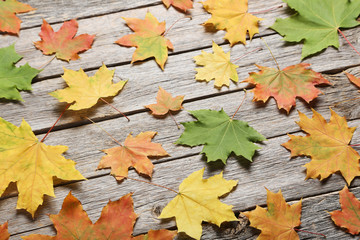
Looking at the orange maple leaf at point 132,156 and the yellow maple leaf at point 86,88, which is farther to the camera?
the yellow maple leaf at point 86,88

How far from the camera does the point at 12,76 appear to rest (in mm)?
1706

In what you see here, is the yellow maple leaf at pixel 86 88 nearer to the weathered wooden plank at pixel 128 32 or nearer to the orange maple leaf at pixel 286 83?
the weathered wooden plank at pixel 128 32

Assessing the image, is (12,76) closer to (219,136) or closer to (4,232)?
(4,232)

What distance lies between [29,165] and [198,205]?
2.33 ft

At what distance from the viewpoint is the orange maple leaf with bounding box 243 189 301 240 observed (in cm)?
135

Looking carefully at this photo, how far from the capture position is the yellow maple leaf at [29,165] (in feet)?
4.58

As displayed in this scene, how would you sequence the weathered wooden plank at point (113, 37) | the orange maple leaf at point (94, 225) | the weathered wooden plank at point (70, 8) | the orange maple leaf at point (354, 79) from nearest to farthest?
the orange maple leaf at point (94, 225) → the orange maple leaf at point (354, 79) → the weathered wooden plank at point (113, 37) → the weathered wooden plank at point (70, 8)

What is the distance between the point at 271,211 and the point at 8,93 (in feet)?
4.29

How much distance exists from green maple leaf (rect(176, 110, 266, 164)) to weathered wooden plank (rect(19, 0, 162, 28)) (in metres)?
0.83

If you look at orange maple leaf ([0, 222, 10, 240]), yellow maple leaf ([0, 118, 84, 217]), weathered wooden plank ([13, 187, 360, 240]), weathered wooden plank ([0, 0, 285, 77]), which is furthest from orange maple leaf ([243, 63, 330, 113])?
orange maple leaf ([0, 222, 10, 240])

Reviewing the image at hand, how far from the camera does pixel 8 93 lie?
1.67m

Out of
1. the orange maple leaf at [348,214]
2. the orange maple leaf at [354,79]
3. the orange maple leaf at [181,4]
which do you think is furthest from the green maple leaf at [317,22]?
the orange maple leaf at [348,214]

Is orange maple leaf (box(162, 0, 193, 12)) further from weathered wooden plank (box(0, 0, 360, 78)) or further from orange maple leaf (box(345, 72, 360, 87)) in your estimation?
orange maple leaf (box(345, 72, 360, 87))

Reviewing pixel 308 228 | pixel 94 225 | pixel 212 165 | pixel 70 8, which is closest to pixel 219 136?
pixel 212 165
